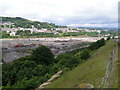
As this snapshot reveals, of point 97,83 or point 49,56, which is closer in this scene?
point 97,83

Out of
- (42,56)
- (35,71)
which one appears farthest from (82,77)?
(42,56)

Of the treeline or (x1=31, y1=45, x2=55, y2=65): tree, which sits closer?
the treeline

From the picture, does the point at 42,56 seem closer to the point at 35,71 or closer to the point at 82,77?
the point at 35,71

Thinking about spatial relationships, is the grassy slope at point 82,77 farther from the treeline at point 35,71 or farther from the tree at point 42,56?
the tree at point 42,56

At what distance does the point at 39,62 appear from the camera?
20.1 meters

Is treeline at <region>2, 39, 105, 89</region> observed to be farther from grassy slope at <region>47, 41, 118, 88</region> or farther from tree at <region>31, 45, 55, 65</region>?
grassy slope at <region>47, 41, 118, 88</region>

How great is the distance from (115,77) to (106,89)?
1316 mm

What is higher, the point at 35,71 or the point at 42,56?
the point at 42,56

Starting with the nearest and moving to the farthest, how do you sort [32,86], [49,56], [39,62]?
[32,86] → [39,62] → [49,56]

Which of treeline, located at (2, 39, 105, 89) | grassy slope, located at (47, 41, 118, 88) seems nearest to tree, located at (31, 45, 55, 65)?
treeline, located at (2, 39, 105, 89)

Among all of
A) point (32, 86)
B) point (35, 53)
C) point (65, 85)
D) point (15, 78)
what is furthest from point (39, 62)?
point (65, 85)

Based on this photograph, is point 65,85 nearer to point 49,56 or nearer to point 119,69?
point 119,69

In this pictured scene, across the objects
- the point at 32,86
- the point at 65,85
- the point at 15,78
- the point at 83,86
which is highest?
the point at 83,86

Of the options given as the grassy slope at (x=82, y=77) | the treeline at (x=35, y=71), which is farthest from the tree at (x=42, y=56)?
the grassy slope at (x=82, y=77)
